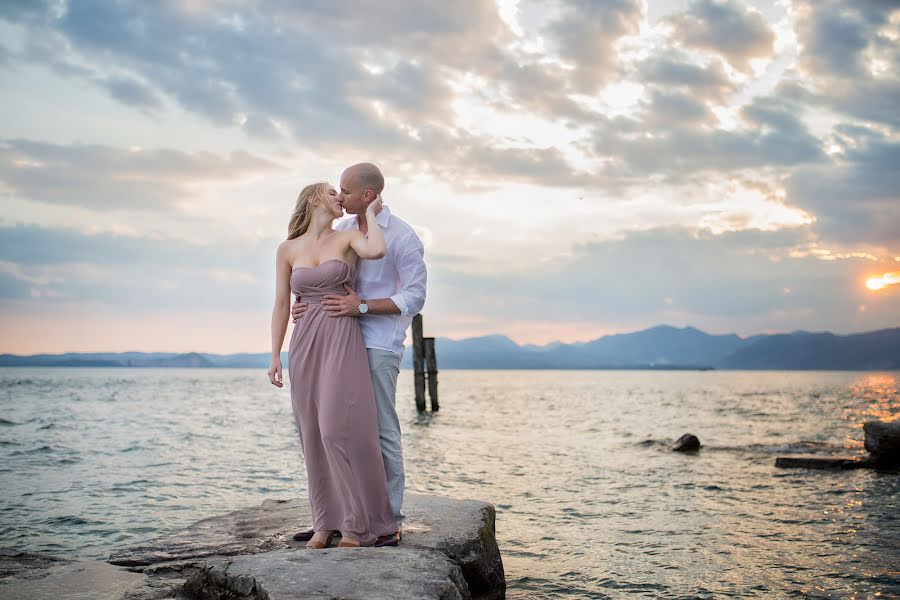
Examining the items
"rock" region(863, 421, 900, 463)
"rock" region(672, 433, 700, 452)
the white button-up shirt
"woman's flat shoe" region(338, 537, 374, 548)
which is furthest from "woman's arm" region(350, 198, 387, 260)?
"rock" region(672, 433, 700, 452)

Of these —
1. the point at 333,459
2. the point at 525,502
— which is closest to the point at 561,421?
the point at 525,502

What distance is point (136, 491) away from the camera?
460 inches

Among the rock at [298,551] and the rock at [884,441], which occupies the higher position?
the rock at [298,551]

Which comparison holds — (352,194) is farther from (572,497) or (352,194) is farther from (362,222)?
(572,497)

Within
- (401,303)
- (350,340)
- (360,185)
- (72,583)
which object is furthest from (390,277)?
(72,583)

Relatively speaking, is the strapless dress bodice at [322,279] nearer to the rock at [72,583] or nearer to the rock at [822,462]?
the rock at [72,583]

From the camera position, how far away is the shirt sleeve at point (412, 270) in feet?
15.6

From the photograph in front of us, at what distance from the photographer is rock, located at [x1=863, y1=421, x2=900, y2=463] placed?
47.6ft

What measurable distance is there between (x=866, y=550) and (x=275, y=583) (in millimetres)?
7251

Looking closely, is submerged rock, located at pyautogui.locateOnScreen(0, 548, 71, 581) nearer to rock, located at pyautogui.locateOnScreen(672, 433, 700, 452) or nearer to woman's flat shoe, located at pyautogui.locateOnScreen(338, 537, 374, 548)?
woman's flat shoe, located at pyautogui.locateOnScreen(338, 537, 374, 548)

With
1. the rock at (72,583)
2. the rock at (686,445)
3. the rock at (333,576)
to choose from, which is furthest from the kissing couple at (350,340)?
the rock at (686,445)

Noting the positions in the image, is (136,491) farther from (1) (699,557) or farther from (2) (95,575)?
(1) (699,557)

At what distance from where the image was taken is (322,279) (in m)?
4.71

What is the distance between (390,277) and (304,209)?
2.62 feet
